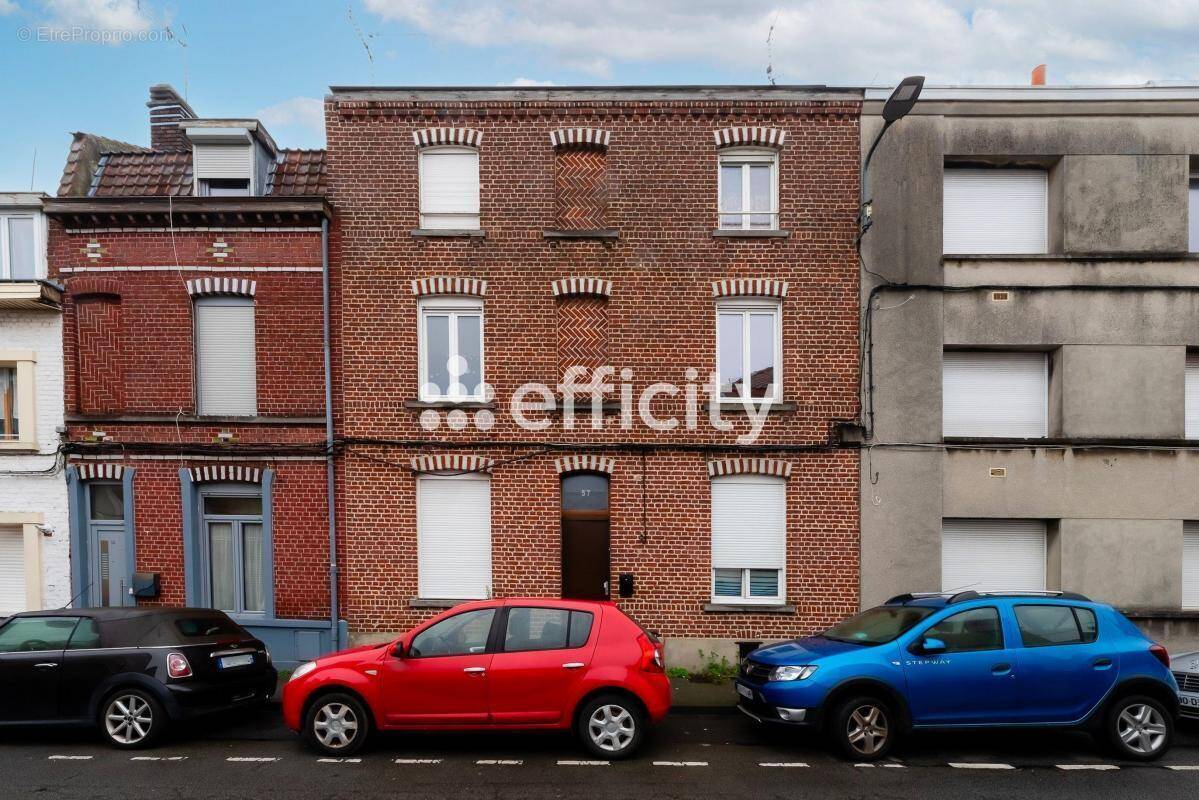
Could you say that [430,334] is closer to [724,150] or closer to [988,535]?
[724,150]

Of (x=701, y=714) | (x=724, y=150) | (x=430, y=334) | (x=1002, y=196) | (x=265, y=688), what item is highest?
(x=724, y=150)

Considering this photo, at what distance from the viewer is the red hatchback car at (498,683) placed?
21.7 feet

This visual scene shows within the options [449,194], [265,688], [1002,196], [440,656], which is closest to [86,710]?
[265,688]

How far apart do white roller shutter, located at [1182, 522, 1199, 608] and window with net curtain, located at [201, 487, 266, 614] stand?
47.8ft

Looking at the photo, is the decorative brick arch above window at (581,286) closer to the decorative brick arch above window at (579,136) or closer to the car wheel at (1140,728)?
the decorative brick arch above window at (579,136)

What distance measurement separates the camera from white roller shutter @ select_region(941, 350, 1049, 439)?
34.2 ft

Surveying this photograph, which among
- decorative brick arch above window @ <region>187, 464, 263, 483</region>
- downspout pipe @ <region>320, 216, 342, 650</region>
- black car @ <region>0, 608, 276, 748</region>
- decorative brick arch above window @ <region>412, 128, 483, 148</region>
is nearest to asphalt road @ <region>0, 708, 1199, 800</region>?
black car @ <region>0, 608, 276, 748</region>

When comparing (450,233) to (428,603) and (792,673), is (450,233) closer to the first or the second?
(428,603)

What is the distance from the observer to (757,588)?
33.9ft

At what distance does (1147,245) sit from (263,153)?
14.2m

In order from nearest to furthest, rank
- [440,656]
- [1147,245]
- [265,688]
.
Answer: [440,656], [265,688], [1147,245]

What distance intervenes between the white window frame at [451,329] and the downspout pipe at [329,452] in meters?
1.40

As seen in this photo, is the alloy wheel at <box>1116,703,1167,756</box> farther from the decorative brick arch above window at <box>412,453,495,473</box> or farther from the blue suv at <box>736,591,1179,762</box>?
the decorative brick arch above window at <box>412,453,495,473</box>

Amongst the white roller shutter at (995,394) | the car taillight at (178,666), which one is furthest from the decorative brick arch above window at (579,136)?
the car taillight at (178,666)
